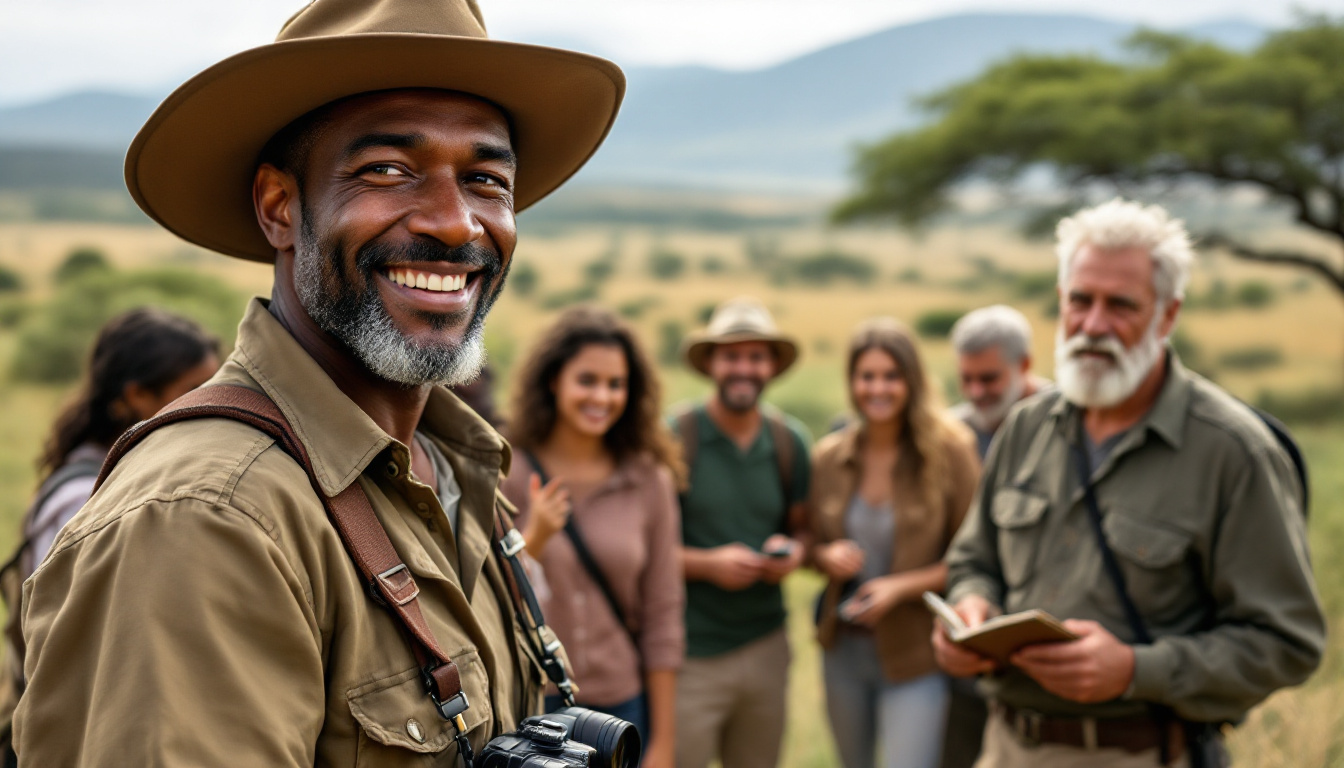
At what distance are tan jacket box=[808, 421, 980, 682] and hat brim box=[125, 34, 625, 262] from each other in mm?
2772

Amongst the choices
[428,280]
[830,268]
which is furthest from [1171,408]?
[830,268]

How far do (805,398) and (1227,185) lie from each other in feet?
25.8

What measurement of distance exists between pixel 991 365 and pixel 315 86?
3847mm

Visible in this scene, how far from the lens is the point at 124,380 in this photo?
3.46m

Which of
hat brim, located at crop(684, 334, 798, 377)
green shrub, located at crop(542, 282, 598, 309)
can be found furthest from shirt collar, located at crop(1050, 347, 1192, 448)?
green shrub, located at crop(542, 282, 598, 309)

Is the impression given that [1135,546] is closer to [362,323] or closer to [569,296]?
[362,323]

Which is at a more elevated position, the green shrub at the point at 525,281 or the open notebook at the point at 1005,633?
the open notebook at the point at 1005,633

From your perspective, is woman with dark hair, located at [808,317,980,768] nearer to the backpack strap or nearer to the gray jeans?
the gray jeans

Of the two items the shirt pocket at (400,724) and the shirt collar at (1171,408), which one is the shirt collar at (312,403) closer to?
the shirt pocket at (400,724)

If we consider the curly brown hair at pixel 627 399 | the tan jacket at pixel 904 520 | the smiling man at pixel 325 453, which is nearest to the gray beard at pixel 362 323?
the smiling man at pixel 325 453

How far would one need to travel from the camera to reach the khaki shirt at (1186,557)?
2.94m

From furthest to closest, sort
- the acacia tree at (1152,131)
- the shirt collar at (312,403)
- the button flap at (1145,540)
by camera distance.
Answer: the acacia tree at (1152,131)
the button flap at (1145,540)
the shirt collar at (312,403)

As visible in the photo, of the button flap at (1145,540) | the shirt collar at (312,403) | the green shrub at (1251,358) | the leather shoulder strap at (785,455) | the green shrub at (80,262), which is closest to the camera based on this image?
the shirt collar at (312,403)

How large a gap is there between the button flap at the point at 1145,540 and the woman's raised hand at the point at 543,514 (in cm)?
182
